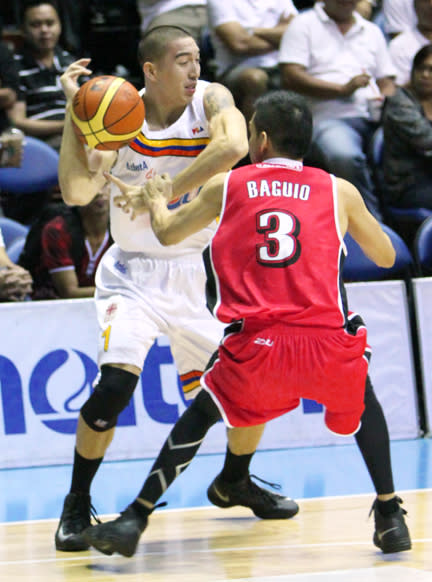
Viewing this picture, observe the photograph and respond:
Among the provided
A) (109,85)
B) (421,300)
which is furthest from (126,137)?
(421,300)

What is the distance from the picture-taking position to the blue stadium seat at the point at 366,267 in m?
6.58

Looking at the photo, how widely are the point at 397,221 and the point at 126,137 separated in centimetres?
371

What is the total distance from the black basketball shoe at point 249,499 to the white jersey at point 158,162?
1120 millimetres

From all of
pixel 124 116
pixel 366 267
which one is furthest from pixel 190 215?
pixel 366 267

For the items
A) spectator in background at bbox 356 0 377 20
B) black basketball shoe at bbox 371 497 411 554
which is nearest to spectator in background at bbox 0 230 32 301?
black basketball shoe at bbox 371 497 411 554

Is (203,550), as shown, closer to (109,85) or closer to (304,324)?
(304,324)

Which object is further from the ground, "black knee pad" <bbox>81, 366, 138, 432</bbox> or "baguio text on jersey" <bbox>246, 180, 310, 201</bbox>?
"baguio text on jersey" <bbox>246, 180, 310, 201</bbox>

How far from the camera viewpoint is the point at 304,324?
3438 millimetres

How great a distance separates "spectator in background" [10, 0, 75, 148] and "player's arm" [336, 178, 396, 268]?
4509 millimetres

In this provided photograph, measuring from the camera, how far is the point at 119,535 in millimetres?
3383

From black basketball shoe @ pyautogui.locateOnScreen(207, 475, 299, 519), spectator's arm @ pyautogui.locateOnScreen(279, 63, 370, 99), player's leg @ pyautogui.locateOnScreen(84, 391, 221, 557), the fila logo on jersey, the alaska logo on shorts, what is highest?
the alaska logo on shorts

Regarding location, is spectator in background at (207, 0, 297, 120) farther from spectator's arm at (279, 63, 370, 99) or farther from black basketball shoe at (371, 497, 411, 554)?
black basketball shoe at (371, 497, 411, 554)

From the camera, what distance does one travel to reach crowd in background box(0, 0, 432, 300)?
6594 millimetres

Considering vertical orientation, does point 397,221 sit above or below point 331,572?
below
